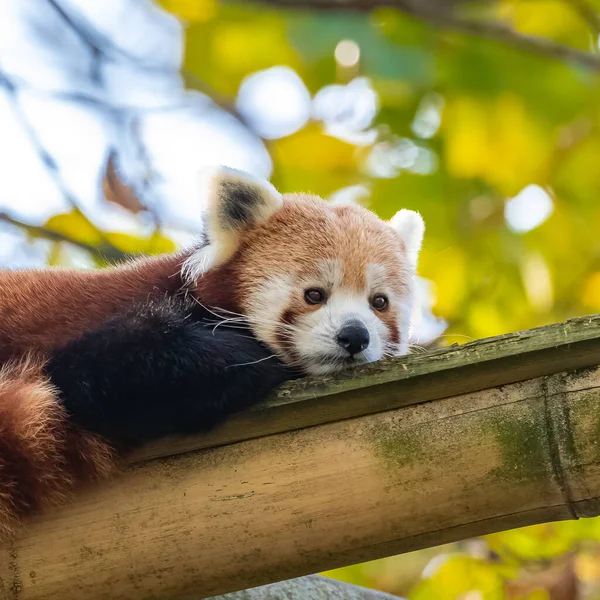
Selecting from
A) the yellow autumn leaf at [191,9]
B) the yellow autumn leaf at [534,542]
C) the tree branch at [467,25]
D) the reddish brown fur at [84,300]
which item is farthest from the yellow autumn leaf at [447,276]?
the yellow autumn leaf at [191,9]

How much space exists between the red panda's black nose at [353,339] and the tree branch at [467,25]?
172 cm

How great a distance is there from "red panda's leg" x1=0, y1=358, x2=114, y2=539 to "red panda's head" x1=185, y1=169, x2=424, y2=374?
28.7 inches

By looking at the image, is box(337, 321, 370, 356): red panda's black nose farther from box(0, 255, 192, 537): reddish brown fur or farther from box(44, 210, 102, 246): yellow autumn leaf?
box(44, 210, 102, 246): yellow autumn leaf

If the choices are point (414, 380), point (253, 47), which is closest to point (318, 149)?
point (253, 47)

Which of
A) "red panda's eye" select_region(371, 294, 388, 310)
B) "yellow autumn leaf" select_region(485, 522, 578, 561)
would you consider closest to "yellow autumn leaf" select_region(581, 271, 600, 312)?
"yellow autumn leaf" select_region(485, 522, 578, 561)

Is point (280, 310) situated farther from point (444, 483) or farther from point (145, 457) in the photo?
point (444, 483)

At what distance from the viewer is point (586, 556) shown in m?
4.55

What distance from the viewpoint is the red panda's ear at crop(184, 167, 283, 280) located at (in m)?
3.05

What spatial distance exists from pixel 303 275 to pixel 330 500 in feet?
3.58

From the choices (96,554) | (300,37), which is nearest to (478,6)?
(300,37)

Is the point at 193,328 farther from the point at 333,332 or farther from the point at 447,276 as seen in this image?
the point at 447,276

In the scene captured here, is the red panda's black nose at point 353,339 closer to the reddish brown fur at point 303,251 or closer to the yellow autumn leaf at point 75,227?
the reddish brown fur at point 303,251

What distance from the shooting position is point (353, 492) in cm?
193

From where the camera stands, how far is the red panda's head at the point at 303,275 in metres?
2.68
